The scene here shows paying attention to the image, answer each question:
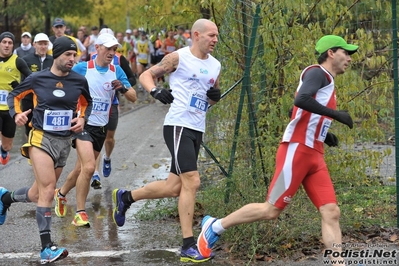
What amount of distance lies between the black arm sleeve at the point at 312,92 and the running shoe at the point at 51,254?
237 centimetres

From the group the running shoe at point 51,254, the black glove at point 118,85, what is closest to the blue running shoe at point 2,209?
the running shoe at point 51,254

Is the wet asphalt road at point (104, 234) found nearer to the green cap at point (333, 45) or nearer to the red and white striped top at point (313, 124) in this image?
the red and white striped top at point (313, 124)

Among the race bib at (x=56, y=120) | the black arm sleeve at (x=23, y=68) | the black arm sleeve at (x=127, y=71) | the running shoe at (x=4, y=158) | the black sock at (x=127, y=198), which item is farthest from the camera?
the running shoe at (x=4, y=158)

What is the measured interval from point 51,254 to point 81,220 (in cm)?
137

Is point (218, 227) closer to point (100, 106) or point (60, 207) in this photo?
point (60, 207)

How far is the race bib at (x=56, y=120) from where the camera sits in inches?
281

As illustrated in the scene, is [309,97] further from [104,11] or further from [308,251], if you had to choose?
[104,11]

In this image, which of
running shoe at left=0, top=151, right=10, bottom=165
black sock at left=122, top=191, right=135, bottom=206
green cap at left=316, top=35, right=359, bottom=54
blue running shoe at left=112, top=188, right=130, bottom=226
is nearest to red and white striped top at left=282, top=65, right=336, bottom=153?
green cap at left=316, top=35, right=359, bottom=54

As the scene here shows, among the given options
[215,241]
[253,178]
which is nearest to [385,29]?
[253,178]

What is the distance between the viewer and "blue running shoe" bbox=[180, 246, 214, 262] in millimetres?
6656

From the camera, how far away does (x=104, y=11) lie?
134ft

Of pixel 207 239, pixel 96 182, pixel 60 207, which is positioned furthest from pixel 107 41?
pixel 207 239

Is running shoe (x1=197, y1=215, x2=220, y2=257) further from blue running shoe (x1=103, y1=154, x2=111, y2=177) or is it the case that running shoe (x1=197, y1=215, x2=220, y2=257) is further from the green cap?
blue running shoe (x1=103, y1=154, x2=111, y2=177)

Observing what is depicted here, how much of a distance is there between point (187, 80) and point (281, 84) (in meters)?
1.30
